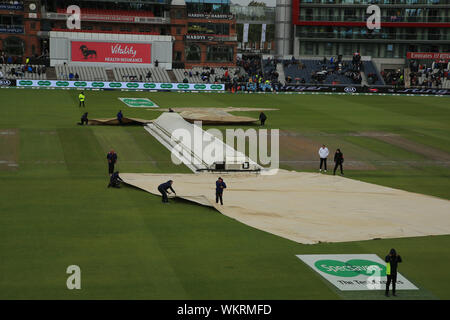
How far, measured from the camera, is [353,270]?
66.1ft

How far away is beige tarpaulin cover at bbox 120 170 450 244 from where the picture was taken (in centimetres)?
2444

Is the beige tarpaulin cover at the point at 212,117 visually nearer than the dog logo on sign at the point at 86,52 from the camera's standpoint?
Yes

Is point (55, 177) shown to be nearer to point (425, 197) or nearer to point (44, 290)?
point (44, 290)

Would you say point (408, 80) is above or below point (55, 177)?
above

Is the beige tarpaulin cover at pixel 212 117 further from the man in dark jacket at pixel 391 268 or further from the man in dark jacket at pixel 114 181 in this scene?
the man in dark jacket at pixel 391 268

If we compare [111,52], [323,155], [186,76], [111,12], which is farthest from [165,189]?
[111,12]

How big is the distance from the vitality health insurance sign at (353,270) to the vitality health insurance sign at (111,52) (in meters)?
78.1

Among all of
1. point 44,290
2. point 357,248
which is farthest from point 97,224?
point 357,248

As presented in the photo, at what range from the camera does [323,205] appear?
28.0m

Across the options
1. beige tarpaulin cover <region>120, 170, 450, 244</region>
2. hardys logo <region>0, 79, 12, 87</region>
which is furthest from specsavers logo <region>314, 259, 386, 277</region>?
hardys logo <region>0, 79, 12, 87</region>

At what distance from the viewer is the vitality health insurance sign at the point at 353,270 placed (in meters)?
19.0

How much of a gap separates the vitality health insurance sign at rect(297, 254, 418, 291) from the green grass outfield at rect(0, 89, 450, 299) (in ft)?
1.22

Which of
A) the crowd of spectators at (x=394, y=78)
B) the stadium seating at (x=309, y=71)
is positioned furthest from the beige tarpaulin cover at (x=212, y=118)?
the crowd of spectators at (x=394, y=78)

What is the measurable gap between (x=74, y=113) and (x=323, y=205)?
3536 cm
